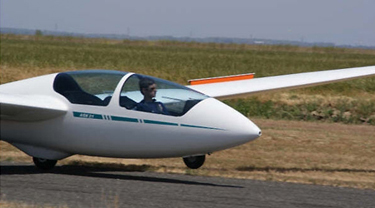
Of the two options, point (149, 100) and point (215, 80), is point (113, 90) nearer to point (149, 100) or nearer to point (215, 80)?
point (149, 100)

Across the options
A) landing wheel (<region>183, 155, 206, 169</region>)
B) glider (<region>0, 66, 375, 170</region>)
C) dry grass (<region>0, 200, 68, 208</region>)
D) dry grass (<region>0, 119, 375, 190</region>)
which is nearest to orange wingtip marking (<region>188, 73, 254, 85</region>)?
dry grass (<region>0, 119, 375, 190</region>)

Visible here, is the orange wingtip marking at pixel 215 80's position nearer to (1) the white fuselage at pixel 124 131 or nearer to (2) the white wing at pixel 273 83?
(2) the white wing at pixel 273 83

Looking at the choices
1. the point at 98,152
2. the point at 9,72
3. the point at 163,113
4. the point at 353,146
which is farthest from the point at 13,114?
the point at 9,72

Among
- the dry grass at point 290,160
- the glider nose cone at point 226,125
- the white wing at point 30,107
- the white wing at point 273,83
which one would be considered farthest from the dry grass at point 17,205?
the white wing at point 273,83

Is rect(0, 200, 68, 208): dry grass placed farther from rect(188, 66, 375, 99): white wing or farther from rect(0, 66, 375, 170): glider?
rect(188, 66, 375, 99): white wing

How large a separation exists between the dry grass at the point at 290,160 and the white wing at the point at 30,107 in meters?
1.33

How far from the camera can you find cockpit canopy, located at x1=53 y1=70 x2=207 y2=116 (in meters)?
9.66

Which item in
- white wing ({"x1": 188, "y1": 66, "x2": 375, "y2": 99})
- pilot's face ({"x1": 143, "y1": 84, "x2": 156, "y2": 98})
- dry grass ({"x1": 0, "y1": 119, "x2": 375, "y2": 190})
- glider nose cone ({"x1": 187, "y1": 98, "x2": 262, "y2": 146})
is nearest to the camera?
glider nose cone ({"x1": 187, "y1": 98, "x2": 262, "y2": 146})

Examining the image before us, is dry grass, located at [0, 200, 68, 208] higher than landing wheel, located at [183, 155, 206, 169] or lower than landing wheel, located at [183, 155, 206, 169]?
higher

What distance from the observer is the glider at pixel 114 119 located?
31.2 ft

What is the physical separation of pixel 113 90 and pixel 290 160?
3815mm

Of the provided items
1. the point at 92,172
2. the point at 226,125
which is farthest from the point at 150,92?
the point at 92,172

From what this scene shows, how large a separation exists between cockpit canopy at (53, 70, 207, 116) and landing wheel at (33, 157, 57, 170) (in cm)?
102

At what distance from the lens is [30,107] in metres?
9.81
